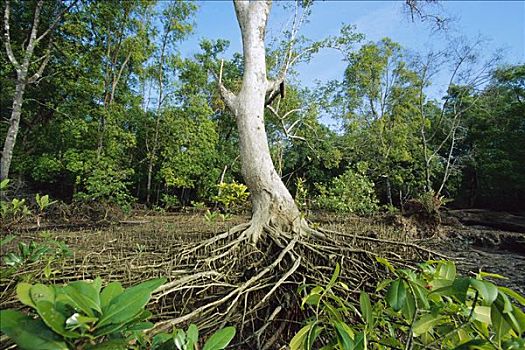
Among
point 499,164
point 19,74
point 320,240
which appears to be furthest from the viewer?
point 499,164

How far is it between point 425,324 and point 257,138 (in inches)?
85.7

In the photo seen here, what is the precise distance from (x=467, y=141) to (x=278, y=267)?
17.5 metres

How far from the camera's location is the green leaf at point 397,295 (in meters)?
0.51

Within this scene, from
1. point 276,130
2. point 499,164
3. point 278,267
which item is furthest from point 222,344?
point 499,164

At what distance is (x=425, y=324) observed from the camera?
0.53 meters

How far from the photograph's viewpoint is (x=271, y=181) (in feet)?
8.18

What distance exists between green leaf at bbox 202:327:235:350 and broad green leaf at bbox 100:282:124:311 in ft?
0.51

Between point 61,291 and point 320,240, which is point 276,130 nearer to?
point 320,240

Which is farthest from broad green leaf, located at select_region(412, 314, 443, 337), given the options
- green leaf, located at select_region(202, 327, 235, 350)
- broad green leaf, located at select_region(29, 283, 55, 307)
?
broad green leaf, located at select_region(29, 283, 55, 307)

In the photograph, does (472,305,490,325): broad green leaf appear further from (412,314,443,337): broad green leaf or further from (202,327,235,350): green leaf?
(202,327,235,350): green leaf

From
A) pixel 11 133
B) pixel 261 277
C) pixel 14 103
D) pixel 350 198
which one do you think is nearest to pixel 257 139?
pixel 261 277

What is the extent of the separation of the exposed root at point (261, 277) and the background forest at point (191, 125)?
3110mm

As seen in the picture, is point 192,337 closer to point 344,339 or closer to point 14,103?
point 344,339

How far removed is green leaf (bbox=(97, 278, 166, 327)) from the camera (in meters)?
0.37
